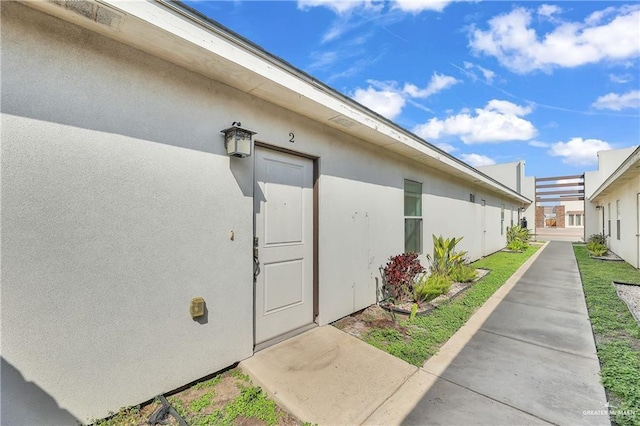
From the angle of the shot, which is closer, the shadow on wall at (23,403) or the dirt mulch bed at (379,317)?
the shadow on wall at (23,403)

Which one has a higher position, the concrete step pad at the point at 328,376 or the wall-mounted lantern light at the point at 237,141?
the wall-mounted lantern light at the point at 237,141

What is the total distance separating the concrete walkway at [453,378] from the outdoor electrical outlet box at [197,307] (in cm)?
77

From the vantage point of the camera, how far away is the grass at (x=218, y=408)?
1.96 m

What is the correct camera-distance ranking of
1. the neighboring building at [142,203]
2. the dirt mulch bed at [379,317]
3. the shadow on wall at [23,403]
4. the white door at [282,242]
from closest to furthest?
1. the shadow on wall at [23,403]
2. the neighboring building at [142,203]
3. the white door at [282,242]
4. the dirt mulch bed at [379,317]

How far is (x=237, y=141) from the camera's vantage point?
250 centimetres

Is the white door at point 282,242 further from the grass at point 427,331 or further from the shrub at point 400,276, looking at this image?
the shrub at point 400,276

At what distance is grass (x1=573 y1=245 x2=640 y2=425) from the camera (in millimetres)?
2127

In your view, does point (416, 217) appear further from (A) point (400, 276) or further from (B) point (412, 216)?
(A) point (400, 276)

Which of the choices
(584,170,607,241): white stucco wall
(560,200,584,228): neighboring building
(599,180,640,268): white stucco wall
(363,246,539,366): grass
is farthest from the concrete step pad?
(560,200,584,228): neighboring building

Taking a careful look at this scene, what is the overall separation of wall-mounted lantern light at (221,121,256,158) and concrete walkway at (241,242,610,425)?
84.7 inches

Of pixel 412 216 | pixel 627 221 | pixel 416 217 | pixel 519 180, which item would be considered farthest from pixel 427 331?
pixel 519 180

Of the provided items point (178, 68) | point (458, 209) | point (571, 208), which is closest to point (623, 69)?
point (458, 209)

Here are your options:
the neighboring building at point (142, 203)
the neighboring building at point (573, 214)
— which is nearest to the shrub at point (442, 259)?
the neighboring building at point (142, 203)

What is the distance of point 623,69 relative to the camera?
605cm
